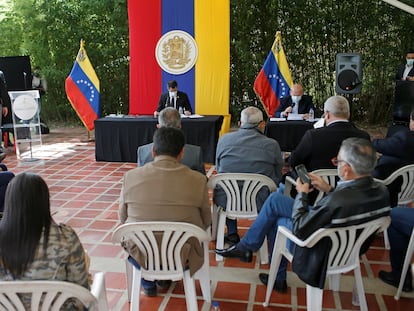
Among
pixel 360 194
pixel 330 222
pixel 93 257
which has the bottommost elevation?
pixel 93 257

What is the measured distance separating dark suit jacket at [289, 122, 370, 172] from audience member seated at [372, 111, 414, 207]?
259 millimetres

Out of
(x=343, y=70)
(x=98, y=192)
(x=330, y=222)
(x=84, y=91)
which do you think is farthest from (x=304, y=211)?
(x=84, y=91)

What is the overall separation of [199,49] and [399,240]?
489cm

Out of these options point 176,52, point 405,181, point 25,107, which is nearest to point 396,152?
point 405,181

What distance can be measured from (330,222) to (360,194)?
185 mm

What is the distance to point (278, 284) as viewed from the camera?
2.61 m

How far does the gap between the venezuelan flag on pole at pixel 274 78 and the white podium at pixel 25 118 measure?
10.4 ft

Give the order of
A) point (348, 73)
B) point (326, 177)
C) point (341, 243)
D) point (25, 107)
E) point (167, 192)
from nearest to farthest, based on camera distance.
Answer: point (341, 243)
point (167, 192)
point (326, 177)
point (25, 107)
point (348, 73)

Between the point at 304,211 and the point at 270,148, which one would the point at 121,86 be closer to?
the point at 270,148

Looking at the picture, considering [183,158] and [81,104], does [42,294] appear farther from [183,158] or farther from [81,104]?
[81,104]

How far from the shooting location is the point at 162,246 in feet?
6.84

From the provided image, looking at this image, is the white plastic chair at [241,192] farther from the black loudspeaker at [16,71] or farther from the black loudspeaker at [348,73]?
the black loudspeaker at [16,71]

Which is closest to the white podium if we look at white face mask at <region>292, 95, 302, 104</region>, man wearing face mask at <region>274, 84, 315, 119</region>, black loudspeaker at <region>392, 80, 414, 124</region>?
man wearing face mask at <region>274, 84, 315, 119</region>

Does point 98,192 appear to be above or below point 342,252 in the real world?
below
